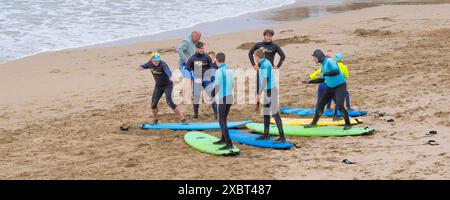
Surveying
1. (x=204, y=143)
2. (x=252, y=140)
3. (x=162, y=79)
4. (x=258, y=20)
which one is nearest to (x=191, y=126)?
(x=162, y=79)

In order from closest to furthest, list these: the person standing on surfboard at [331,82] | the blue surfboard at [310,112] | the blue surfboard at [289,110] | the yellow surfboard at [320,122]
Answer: the person standing on surfboard at [331,82], the yellow surfboard at [320,122], the blue surfboard at [310,112], the blue surfboard at [289,110]

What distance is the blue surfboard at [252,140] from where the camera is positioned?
9781 millimetres

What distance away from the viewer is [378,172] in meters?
8.26

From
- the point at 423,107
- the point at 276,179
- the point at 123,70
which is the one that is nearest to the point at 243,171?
the point at 276,179

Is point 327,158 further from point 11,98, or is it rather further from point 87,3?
point 87,3

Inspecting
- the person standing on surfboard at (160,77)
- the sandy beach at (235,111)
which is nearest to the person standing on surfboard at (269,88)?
the sandy beach at (235,111)

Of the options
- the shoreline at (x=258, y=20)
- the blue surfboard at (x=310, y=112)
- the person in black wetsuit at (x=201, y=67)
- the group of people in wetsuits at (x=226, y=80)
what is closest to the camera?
the group of people in wetsuits at (x=226, y=80)

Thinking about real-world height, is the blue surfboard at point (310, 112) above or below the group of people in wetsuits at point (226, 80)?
below

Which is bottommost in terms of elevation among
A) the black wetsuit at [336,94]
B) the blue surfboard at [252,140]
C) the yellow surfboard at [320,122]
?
the blue surfboard at [252,140]

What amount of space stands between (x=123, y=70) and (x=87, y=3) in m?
14.5

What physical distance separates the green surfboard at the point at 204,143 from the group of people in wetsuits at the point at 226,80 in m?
0.13

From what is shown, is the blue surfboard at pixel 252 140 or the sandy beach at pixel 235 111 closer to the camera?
the sandy beach at pixel 235 111

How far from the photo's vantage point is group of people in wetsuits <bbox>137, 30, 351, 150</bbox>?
31.5 feet

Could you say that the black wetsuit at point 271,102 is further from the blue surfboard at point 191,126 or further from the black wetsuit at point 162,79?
the black wetsuit at point 162,79
